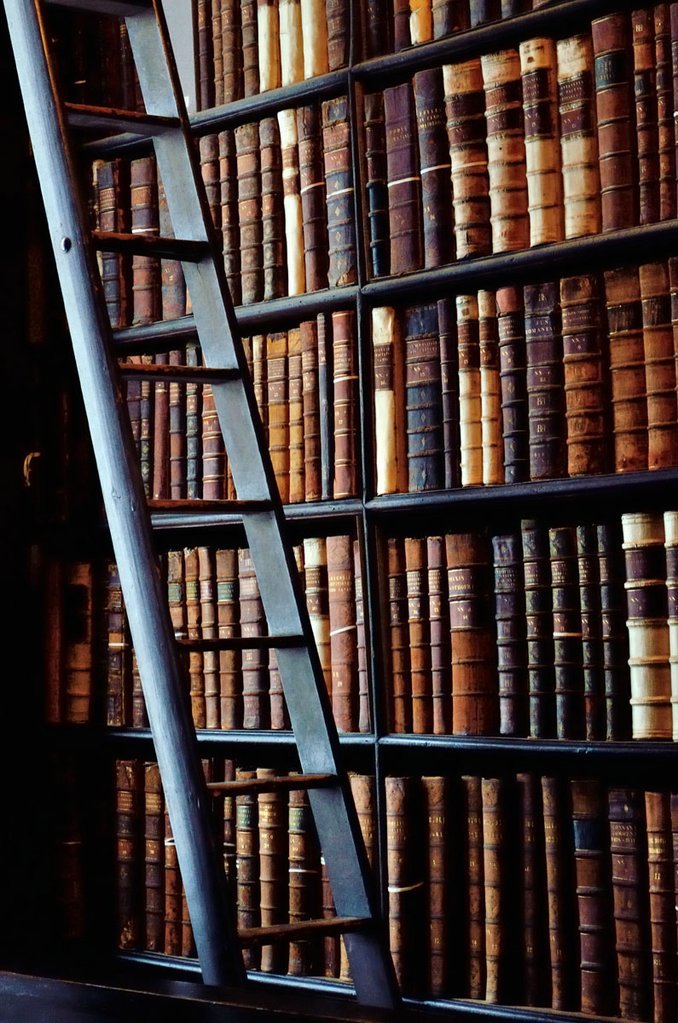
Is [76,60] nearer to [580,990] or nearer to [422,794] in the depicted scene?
[422,794]

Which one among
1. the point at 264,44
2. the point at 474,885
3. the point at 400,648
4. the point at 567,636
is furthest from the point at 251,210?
the point at 474,885

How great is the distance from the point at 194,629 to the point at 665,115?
1.20m

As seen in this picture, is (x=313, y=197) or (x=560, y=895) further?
(x=313, y=197)

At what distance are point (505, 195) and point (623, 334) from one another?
0.31 metres

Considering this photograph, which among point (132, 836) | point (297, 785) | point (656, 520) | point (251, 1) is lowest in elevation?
point (132, 836)

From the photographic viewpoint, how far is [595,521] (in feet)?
7.18

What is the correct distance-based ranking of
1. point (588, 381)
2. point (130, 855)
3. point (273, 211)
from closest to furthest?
1. point (588, 381)
2. point (273, 211)
3. point (130, 855)

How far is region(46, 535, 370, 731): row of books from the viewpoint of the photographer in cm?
214

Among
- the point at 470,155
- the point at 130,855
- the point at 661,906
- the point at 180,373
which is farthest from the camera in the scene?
the point at 130,855

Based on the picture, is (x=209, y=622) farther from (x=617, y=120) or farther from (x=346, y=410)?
(x=617, y=120)

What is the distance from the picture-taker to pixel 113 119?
1.65 m

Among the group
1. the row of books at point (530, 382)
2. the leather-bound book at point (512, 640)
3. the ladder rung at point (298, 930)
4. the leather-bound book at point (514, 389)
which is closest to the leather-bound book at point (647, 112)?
the row of books at point (530, 382)

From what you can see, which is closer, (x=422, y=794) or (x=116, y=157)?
(x=422, y=794)

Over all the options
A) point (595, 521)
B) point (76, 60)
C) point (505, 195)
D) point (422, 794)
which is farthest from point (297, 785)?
point (76, 60)
